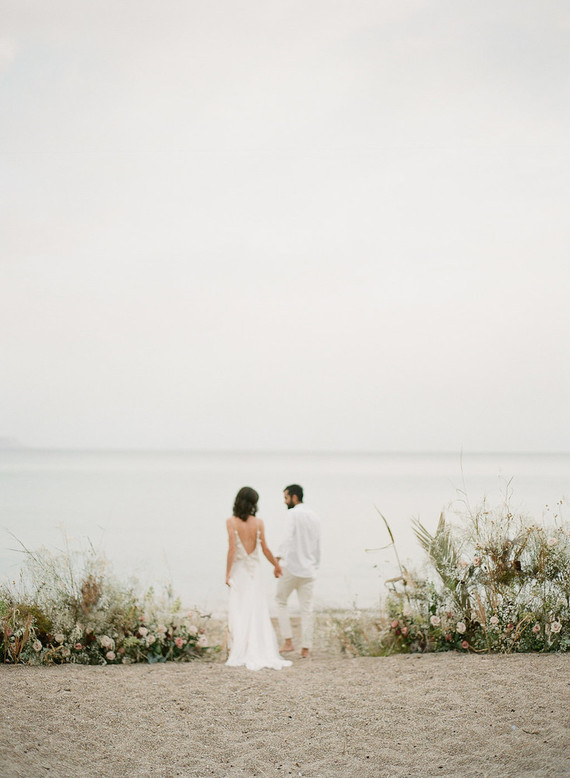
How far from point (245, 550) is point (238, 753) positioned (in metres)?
2.98

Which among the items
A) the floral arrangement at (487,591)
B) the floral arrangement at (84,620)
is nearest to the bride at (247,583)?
the floral arrangement at (84,620)

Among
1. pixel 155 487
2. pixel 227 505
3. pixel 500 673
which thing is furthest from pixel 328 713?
pixel 155 487

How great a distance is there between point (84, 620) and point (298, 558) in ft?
7.50

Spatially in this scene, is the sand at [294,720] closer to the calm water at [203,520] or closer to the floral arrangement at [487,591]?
the floral arrangement at [487,591]

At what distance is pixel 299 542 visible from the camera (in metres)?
7.53

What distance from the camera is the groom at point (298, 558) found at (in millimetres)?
7508

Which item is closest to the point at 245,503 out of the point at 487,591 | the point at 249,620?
the point at 249,620

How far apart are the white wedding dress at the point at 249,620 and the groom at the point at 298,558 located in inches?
15.1

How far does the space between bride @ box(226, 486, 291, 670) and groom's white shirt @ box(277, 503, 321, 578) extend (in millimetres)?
204

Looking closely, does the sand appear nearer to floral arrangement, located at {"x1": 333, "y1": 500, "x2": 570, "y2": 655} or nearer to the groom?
floral arrangement, located at {"x1": 333, "y1": 500, "x2": 570, "y2": 655}

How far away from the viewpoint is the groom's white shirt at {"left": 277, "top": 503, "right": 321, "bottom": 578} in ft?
24.6

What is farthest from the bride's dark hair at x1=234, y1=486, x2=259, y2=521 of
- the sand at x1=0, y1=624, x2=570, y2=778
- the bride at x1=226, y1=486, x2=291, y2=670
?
the sand at x1=0, y1=624, x2=570, y2=778

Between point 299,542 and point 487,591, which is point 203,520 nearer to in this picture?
point 299,542

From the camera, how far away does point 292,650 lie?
766cm
